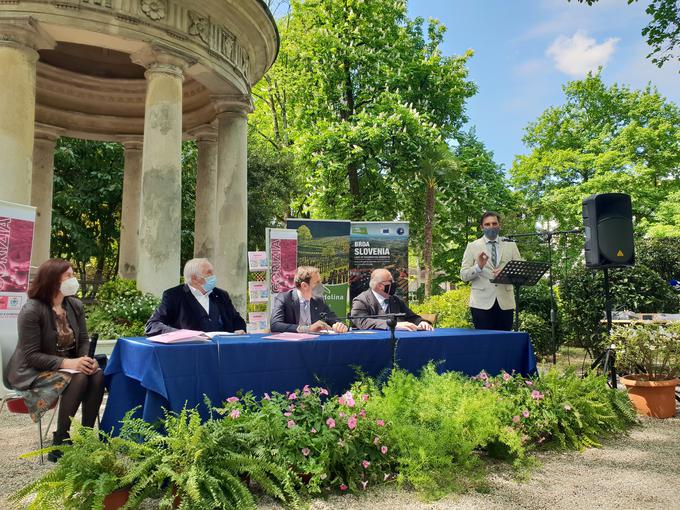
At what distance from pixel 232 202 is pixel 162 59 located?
313 centimetres

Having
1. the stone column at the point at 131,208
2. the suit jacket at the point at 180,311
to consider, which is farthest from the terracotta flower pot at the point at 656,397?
the stone column at the point at 131,208

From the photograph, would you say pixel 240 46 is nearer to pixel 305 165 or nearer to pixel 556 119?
pixel 305 165

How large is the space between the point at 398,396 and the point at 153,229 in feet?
20.8

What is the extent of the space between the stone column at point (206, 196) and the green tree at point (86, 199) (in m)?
8.16

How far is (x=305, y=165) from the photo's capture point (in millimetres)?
21531

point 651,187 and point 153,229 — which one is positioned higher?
point 651,187

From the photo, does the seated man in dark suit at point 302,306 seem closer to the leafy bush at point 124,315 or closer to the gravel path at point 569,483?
the gravel path at point 569,483

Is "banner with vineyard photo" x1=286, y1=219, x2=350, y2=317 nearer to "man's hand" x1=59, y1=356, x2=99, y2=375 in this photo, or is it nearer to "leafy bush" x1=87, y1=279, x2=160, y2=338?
"leafy bush" x1=87, y1=279, x2=160, y2=338

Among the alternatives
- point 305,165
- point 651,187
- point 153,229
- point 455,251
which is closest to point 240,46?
point 153,229

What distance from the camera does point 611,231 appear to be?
6910mm

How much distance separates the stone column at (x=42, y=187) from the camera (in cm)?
1276

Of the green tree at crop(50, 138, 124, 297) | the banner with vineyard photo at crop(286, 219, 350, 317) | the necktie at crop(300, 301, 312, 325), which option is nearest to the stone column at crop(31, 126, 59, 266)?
the banner with vineyard photo at crop(286, 219, 350, 317)

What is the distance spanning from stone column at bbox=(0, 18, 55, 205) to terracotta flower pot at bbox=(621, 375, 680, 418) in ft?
29.0

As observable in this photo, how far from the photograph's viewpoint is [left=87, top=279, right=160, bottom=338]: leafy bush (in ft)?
28.7
